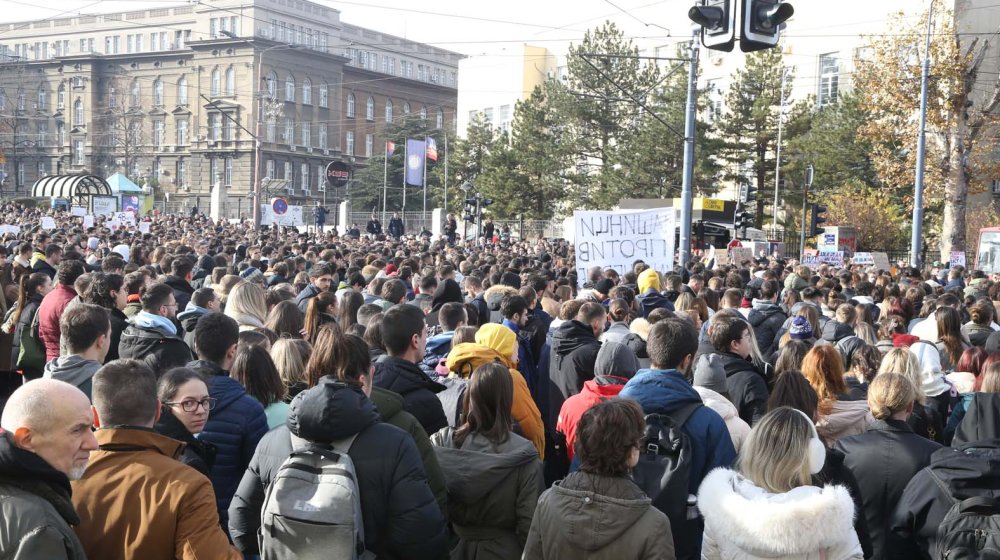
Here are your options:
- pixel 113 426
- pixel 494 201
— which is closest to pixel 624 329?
pixel 113 426

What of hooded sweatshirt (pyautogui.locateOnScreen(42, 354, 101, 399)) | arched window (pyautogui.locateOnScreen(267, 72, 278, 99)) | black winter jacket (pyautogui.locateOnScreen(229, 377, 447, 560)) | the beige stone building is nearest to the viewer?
black winter jacket (pyautogui.locateOnScreen(229, 377, 447, 560))

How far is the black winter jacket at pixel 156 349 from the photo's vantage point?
6.43 metres

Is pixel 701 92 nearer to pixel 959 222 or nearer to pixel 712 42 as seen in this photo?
pixel 959 222

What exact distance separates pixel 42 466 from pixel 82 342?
2.91 m

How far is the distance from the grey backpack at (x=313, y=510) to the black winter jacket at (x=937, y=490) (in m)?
2.32

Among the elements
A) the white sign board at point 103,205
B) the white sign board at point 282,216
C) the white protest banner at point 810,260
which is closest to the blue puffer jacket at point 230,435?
the white protest banner at point 810,260

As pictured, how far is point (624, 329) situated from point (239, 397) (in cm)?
412

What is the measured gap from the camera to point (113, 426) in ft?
11.7

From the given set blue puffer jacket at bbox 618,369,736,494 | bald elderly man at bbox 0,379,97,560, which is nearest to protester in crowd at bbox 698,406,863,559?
blue puffer jacket at bbox 618,369,736,494

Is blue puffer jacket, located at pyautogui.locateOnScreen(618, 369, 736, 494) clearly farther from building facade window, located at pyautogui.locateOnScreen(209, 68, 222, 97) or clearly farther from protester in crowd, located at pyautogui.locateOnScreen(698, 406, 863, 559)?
building facade window, located at pyautogui.locateOnScreen(209, 68, 222, 97)

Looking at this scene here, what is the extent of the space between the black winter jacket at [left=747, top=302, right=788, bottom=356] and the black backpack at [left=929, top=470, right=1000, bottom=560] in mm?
6043

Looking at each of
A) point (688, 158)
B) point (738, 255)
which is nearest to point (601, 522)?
point (688, 158)

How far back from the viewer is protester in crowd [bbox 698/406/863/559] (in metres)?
3.64

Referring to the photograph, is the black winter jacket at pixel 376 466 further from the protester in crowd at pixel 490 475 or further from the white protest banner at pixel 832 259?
the white protest banner at pixel 832 259
